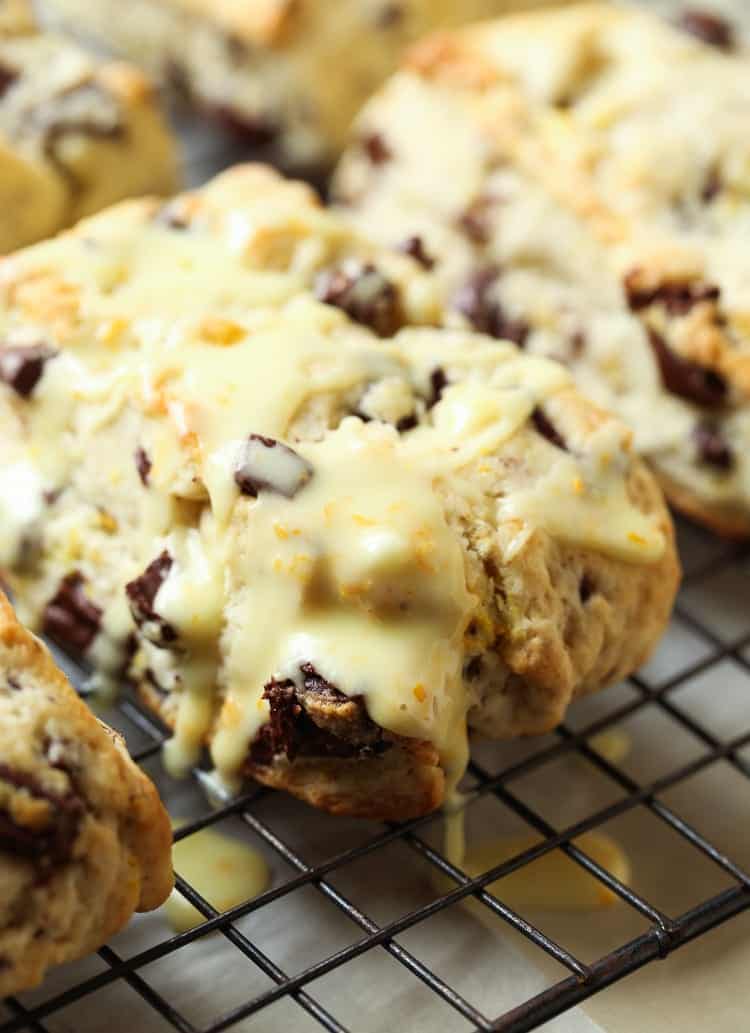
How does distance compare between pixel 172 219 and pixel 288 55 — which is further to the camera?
pixel 288 55

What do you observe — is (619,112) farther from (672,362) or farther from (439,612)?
(439,612)

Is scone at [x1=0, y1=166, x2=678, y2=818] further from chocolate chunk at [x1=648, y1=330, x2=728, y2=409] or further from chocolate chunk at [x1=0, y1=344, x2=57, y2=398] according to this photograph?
chocolate chunk at [x1=648, y1=330, x2=728, y2=409]

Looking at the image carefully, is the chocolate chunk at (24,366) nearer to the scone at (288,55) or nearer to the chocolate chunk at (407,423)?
the chocolate chunk at (407,423)

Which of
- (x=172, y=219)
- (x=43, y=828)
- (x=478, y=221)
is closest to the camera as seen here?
(x=43, y=828)

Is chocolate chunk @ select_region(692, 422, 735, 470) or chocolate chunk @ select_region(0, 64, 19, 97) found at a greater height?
chocolate chunk @ select_region(0, 64, 19, 97)

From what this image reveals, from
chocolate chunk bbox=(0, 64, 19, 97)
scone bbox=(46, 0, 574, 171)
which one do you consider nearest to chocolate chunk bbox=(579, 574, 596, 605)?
chocolate chunk bbox=(0, 64, 19, 97)

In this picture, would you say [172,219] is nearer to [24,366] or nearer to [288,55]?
[24,366]

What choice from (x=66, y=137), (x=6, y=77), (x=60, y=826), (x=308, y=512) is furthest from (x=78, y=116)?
(x=60, y=826)
